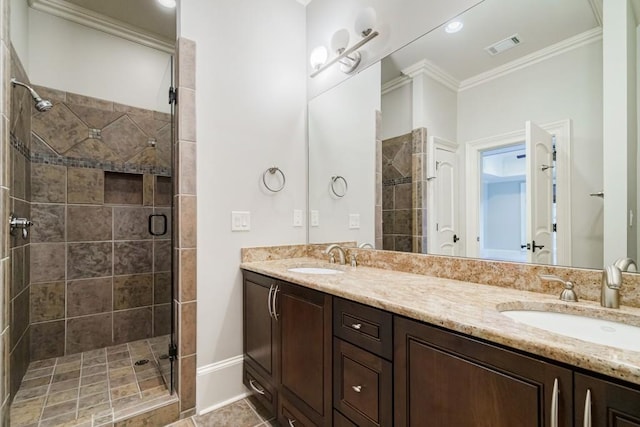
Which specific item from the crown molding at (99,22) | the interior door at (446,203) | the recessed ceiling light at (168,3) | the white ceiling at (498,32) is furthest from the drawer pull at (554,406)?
the crown molding at (99,22)

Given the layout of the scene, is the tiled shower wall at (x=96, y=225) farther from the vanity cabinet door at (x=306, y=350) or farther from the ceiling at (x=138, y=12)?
the vanity cabinet door at (x=306, y=350)

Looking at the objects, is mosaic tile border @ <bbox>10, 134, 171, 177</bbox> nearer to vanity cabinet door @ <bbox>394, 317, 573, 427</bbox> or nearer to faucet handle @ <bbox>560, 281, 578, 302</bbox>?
A: vanity cabinet door @ <bbox>394, 317, 573, 427</bbox>

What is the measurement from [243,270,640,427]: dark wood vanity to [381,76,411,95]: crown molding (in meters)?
1.31

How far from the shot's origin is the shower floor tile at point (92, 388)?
5.04 ft

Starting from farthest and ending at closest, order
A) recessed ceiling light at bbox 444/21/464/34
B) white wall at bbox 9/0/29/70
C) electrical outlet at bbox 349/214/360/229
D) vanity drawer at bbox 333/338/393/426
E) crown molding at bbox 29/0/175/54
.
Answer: crown molding at bbox 29/0/175/54 → electrical outlet at bbox 349/214/360/229 → white wall at bbox 9/0/29/70 → recessed ceiling light at bbox 444/21/464/34 → vanity drawer at bbox 333/338/393/426

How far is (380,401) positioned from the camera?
3.27 ft

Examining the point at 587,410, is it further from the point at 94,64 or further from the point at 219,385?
the point at 94,64

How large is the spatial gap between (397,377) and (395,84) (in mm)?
1572

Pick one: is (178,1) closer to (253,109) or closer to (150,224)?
(253,109)

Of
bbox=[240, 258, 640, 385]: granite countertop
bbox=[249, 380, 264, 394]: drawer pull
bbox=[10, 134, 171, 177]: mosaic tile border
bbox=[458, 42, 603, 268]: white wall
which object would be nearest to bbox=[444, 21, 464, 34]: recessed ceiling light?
bbox=[458, 42, 603, 268]: white wall

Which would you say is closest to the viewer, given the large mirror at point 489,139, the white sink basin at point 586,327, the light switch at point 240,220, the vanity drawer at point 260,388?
the white sink basin at point 586,327

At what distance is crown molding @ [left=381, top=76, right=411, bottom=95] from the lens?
1704 mm

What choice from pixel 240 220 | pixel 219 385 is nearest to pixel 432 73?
pixel 240 220

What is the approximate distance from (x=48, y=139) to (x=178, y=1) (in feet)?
5.02
